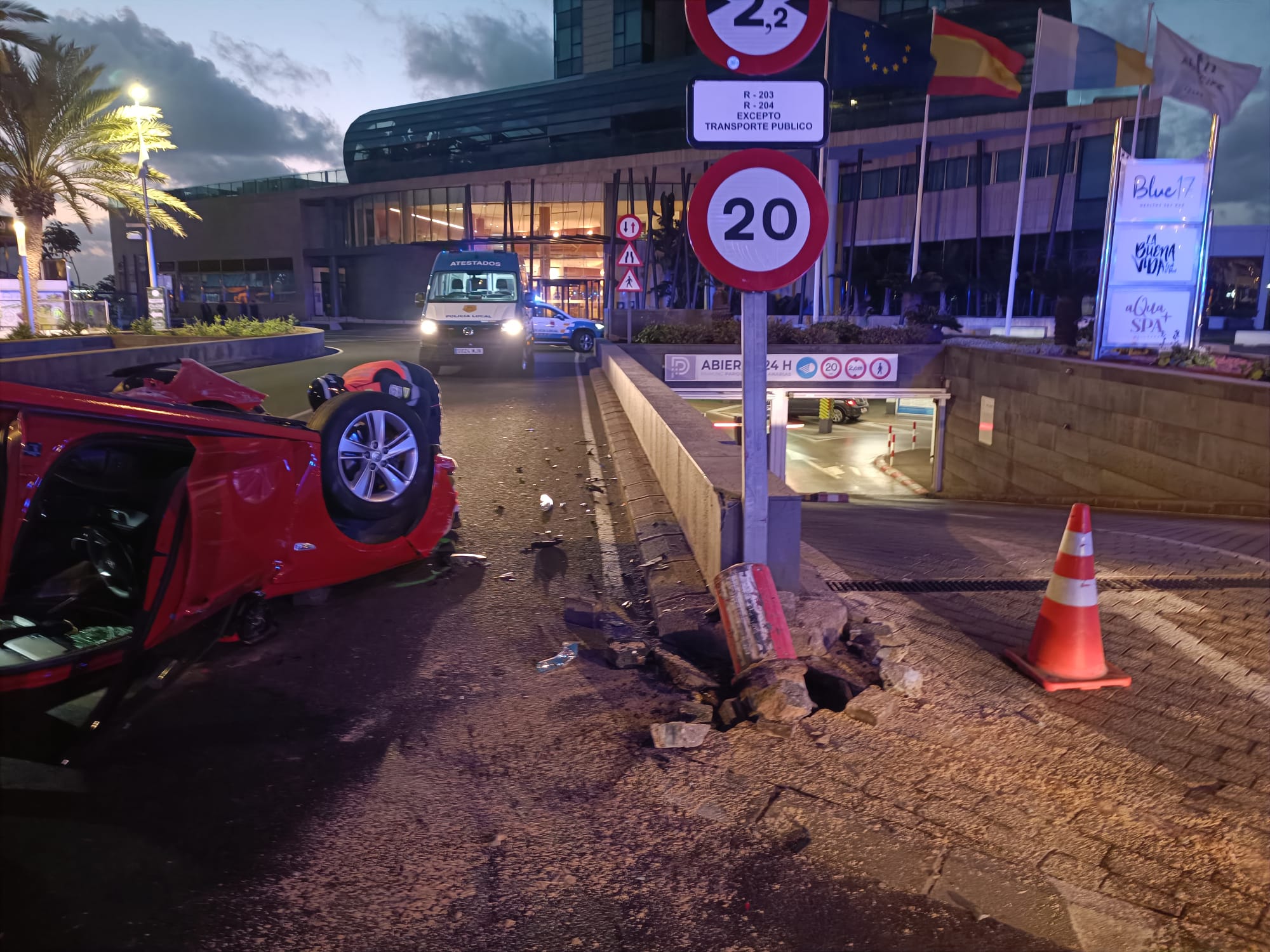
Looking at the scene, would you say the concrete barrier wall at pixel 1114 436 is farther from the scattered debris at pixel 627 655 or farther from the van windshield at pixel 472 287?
the van windshield at pixel 472 287

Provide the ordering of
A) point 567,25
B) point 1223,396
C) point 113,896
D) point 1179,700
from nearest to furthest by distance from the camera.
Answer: point 113,896 < point 1179,700 < point 1223,396 < point 567,25

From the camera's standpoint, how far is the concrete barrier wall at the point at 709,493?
4.64 meters

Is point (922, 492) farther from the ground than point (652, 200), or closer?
closer

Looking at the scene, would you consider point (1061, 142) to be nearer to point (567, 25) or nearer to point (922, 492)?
point (922, 492)

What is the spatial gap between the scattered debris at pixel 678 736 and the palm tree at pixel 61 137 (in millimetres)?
28530

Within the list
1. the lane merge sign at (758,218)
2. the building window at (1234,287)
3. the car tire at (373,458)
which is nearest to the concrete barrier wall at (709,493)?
the lane merge sign at (758,218)

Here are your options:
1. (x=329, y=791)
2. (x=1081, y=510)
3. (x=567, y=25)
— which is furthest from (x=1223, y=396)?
(x=567, y=25)

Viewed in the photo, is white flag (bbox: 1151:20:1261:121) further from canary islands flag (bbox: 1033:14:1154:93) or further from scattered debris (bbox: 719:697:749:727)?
scattered debris (bbox: 719:697:749:727)

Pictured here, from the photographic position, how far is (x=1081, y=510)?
4312mm

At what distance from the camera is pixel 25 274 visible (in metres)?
23.8

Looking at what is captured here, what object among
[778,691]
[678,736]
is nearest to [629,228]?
[778,691]

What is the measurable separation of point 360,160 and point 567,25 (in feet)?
70.3

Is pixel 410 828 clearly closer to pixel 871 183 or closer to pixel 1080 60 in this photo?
pixel 1080 60

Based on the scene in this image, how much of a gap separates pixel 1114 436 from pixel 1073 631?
1017cm
